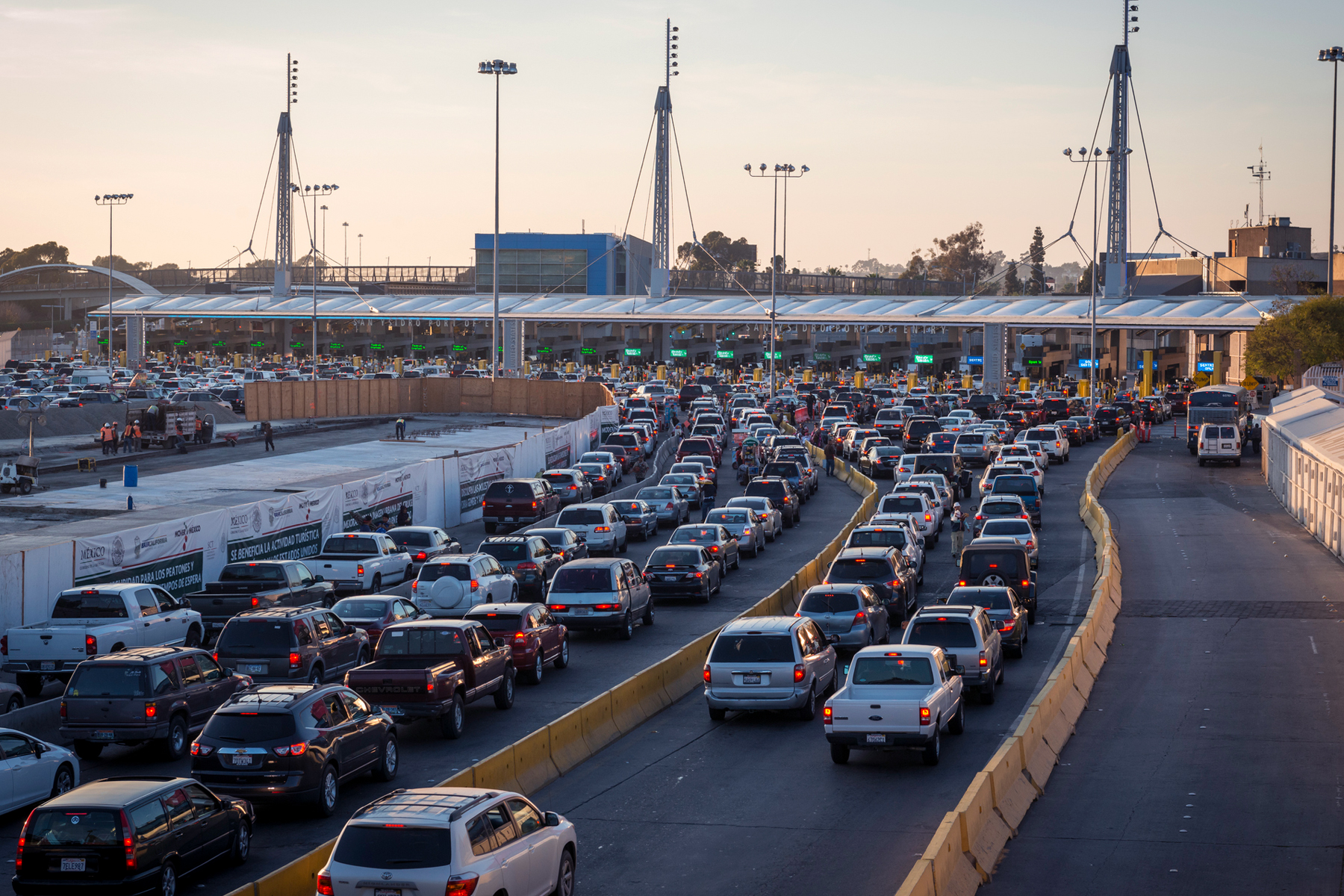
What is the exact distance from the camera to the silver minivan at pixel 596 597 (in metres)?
27.2

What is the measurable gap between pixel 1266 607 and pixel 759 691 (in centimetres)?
1518

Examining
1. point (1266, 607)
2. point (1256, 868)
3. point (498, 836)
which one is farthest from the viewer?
point (1266, 607)

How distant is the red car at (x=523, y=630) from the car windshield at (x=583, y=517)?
13.6m

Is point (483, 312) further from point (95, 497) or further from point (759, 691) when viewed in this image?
point (759, 691)

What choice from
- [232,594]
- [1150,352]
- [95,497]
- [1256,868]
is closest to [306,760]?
[1256,868]

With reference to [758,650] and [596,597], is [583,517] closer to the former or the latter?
[596,597]

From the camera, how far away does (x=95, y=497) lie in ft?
150

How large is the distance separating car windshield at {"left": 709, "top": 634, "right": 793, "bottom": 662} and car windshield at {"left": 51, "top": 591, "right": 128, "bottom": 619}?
32.3 feet

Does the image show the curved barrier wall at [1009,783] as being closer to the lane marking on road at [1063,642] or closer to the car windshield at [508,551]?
the lane marking on road at [1063,642]

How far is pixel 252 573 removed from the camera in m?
27.3

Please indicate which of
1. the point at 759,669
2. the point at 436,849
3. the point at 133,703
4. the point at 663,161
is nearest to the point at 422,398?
the point at 663,161

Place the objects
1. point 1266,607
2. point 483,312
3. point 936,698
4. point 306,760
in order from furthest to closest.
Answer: point 483,312 < point 1266,607 < point 936,698 < point 306,760

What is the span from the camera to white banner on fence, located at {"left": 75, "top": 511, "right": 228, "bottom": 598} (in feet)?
88.8

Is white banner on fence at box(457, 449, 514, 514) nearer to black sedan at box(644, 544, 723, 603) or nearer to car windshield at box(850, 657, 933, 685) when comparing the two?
black sedan at box(644, 544, 723, 603)
